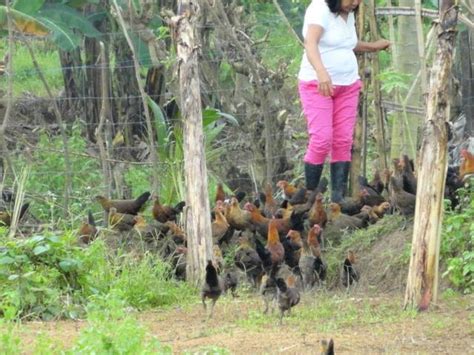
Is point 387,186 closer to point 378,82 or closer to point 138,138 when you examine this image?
point 378,82

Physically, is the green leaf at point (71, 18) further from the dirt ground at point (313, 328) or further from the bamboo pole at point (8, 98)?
the dirt ground at point (313, 328)

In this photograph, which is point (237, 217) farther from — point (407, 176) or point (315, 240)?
point (407, 176)

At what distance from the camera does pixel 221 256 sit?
1112 cm

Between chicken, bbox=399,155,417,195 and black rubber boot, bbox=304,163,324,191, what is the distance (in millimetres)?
813

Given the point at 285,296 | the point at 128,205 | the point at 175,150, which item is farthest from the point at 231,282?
the point at 175,150

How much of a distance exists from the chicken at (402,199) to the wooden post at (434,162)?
2.51 metres

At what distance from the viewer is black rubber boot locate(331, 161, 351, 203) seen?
11867 millimetres

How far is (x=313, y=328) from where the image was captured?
822 cm

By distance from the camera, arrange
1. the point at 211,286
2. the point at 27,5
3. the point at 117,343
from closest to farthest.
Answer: the point at 117,343 → the point at 211,286 → the point at 27,5

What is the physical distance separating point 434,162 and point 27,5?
8.43m

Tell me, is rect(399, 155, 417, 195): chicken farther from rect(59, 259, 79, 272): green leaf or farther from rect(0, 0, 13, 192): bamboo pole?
rect(0, 0, 13, 192): bamboo pole

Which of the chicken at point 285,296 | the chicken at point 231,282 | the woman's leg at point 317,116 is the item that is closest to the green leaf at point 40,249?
the chicken at point 231,282

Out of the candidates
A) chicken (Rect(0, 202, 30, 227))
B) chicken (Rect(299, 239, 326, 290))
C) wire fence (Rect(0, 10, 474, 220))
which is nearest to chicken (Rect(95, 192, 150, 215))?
wire fence (Rect(0, 10, 474, 220))

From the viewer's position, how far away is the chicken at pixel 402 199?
11.0m
